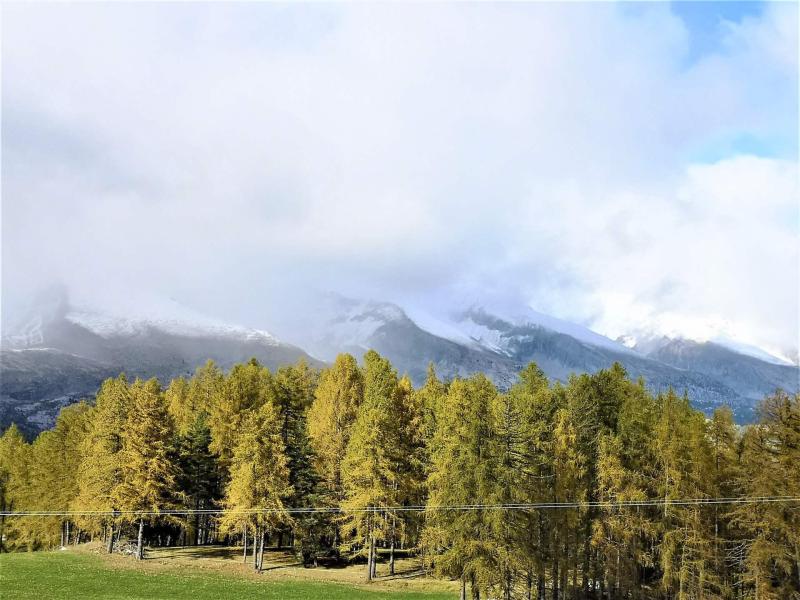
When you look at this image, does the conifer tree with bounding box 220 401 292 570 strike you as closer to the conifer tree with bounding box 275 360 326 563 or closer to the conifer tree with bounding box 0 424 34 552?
the conifer tree with bounding box 275 360 326 563

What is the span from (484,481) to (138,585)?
23.9 m

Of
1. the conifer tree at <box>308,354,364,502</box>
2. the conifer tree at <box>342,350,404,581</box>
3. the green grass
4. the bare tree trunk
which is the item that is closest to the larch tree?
the conifer tree at <box>308,354,364,502</box>

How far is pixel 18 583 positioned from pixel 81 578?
387 cm

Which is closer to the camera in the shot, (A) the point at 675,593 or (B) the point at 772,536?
(B) the point at 772,536

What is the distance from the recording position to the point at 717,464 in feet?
142

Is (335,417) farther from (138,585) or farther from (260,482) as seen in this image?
(138,585)

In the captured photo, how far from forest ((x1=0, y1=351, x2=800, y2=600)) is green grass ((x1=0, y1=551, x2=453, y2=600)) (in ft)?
13.0

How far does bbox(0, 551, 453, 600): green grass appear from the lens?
39031mm

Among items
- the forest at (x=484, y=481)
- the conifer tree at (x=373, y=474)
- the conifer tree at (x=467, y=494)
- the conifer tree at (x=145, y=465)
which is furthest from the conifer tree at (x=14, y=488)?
the conifer tree at (x=467, y=494)

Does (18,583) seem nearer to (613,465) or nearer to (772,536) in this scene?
(613,465)

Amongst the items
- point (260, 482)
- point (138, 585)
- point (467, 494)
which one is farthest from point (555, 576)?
point (138, 585)

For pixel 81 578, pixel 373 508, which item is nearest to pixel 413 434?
pixel 373 508

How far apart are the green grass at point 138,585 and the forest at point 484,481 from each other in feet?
13.0

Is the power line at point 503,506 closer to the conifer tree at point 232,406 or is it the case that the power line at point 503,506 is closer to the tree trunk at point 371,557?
the tree trunk at point 371,557
